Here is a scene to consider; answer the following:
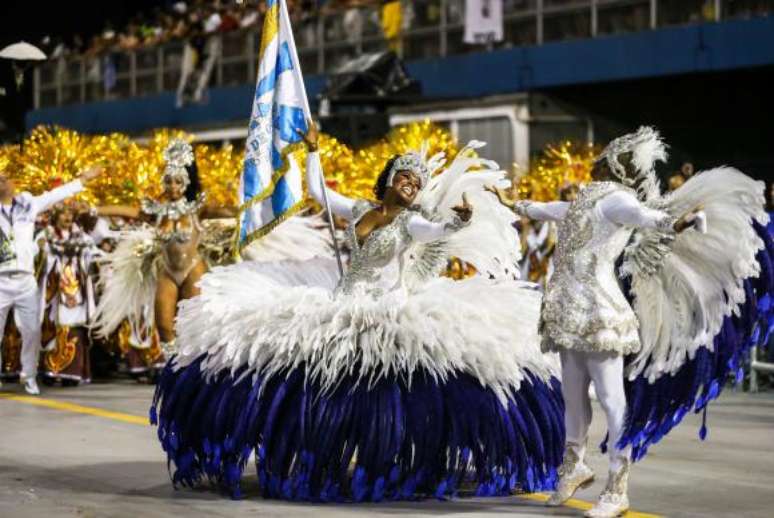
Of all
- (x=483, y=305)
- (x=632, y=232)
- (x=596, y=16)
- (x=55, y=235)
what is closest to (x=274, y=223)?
(x=483, y=305)

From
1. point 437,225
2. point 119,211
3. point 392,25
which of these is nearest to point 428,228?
point 437,225

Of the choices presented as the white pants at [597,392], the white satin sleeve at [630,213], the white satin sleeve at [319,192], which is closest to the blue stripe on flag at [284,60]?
the white satin sleeve at [319,192]

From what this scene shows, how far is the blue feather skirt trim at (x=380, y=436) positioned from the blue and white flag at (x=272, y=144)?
1.56m

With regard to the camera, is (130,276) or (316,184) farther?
(130,276)

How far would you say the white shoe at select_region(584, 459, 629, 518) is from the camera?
748 centimetres

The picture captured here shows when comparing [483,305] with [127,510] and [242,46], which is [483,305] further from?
[242,46]

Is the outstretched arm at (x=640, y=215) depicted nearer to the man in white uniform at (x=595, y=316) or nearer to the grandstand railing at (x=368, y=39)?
the man in white uniform at (x=595, y=316)

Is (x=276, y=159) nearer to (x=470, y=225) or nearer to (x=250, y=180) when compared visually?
(x=250, y=180)

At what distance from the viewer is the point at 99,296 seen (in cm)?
1527

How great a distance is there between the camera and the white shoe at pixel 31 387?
13746 millimetres

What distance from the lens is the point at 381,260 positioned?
8.38 m

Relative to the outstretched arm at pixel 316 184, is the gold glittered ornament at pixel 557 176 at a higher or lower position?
higher

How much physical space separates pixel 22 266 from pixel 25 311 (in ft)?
1.22

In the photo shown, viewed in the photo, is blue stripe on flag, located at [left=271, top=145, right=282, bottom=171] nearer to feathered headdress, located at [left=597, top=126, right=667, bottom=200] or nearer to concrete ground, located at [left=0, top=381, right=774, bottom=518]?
concrete ground, located at [left=0, top=381, right=774, bottom=518]
